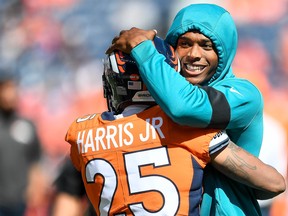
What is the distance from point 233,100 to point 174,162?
32cm

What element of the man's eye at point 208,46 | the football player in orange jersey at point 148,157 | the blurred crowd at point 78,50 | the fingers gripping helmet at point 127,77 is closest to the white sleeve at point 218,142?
the football player in orange jersey at point 148,157

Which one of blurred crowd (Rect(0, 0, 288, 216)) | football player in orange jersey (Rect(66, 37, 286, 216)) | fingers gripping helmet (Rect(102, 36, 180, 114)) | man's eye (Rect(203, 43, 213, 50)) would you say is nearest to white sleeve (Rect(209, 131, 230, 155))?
football player in orange jersey (Rect(66, 37, 286, 216))

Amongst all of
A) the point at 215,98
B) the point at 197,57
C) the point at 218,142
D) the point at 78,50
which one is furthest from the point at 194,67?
the point at 78,50

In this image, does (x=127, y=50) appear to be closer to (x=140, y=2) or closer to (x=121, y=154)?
(x=121, y=154)

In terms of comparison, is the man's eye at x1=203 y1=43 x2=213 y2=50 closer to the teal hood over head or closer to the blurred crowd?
the teal hood over head

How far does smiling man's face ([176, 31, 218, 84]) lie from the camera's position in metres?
3.32

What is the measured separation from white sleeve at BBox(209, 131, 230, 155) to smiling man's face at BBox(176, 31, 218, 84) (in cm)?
37

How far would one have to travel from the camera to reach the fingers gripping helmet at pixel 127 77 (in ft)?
10.3

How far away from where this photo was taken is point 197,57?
3.31m

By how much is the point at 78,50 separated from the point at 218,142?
623cm

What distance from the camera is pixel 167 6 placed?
8.90m

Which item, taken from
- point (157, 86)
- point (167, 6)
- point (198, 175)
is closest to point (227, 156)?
point (198, 175)

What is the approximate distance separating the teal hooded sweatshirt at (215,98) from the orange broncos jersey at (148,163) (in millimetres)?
86

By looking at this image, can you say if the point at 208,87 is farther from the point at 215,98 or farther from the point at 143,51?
the point at 143,51
